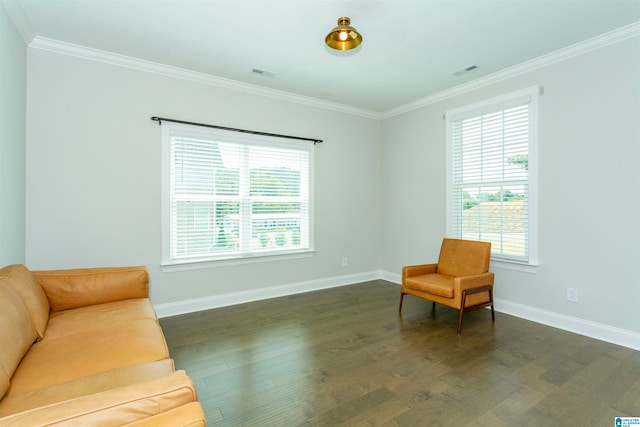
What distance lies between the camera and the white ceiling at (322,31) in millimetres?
2441

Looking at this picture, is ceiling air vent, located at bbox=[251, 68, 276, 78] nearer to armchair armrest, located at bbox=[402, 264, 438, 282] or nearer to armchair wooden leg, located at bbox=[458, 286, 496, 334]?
armchair armrest, located at bbox=[402, 264, 438, 282]

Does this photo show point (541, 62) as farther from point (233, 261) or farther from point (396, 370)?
point (233, 261)

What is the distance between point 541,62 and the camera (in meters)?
3.29

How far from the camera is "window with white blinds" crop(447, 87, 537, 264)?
3434 millimetres

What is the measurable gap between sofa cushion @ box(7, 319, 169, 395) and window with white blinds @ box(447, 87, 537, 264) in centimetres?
355

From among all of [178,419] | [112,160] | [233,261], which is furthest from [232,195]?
[178,419]

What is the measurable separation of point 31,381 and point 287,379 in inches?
55.5

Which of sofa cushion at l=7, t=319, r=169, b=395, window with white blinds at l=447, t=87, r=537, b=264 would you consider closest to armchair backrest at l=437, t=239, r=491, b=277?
window with white blinds at l=447, t=87, r=537, b=264

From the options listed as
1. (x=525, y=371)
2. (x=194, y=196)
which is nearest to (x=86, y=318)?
(x=194, y=196)

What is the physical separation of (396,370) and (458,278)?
1191 millimetres

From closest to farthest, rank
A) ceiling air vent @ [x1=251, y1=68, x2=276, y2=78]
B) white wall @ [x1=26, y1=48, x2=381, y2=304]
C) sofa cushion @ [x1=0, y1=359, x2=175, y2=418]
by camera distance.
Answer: sofa cushion @ [x1=0, y1=359, x2=175, y2=418] < white wall @ [x1=26, y1=48, x2=381, y2=304] < ceiling air vent @ [x1=251, y1=68, x2=276, y2=78]

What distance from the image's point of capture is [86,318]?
220 cm

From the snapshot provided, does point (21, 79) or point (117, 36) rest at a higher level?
point (117, 36)

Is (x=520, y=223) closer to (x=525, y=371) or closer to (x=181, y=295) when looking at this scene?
(x=525, y=371)
